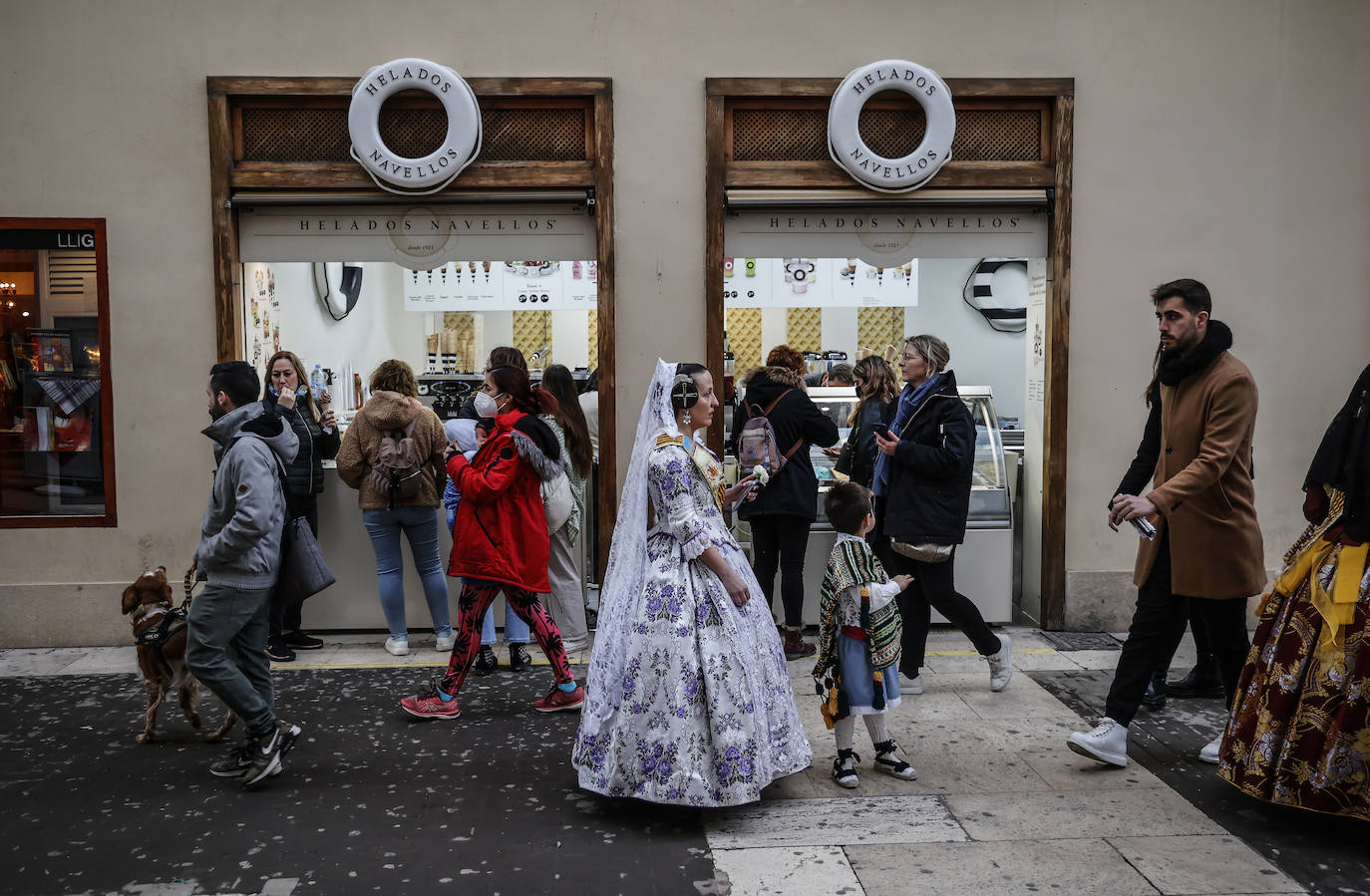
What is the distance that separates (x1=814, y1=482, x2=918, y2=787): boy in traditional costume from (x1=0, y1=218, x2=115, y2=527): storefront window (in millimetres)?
4746

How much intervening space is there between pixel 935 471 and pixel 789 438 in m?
1.11

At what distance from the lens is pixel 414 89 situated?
668 centimetres

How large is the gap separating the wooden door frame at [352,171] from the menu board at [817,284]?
150cm

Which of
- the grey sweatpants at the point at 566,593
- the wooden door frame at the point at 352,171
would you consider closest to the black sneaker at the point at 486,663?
the grey sweatpants at the point at 566,593

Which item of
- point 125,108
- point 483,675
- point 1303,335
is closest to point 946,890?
point 483,675

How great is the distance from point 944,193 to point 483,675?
13.1 ft

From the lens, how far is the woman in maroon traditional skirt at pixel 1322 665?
3857 millimetres

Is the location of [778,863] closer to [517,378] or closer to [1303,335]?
[517,378]

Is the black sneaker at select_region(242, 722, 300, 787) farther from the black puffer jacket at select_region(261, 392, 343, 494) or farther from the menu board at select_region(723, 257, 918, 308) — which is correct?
the menu board at select_region(723, 257, 918, 308)

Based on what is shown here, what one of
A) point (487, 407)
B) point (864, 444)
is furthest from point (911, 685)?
point (487, 407)

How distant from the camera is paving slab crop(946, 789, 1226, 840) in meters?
4.08

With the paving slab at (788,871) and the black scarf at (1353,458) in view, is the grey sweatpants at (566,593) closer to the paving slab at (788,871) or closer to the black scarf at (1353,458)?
the paving slab at (788,871)

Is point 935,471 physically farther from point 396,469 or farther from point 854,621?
point 396,469

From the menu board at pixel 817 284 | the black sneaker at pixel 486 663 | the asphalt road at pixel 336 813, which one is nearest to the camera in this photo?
the asphalt road at pixel 336 813
